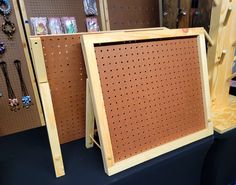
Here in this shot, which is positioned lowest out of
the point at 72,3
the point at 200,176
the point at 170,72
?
the point at 200,176

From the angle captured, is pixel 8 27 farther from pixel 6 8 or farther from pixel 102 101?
pixel 102 101

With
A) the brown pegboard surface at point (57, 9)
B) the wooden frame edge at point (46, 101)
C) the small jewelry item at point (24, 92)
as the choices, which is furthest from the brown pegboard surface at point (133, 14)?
the wooden frame edge at point (46, 101)

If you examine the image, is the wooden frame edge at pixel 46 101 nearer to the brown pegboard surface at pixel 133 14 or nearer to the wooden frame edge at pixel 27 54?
the wooden frame edge at pixel 27 54

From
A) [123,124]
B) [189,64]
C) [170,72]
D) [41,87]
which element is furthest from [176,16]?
[41,87]

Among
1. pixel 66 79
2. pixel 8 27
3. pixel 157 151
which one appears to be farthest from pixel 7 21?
pixel 157 151

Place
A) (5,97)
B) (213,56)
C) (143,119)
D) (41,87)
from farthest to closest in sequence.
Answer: (5,97), (213,56), (143,119), (41,87)

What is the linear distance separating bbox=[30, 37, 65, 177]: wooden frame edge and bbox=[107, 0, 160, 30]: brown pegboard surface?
133 centimetres

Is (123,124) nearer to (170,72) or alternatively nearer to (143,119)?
(143,119)

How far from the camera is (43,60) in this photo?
0.72 metres

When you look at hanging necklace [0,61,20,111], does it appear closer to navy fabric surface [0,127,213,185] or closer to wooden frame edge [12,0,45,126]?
wooden frame edge [12,0,45,126]

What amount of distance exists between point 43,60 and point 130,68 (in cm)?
38

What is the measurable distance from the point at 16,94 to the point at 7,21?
2.17 ft

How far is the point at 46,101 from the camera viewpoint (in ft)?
2.23

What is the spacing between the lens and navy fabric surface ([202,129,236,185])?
3.21 feet
